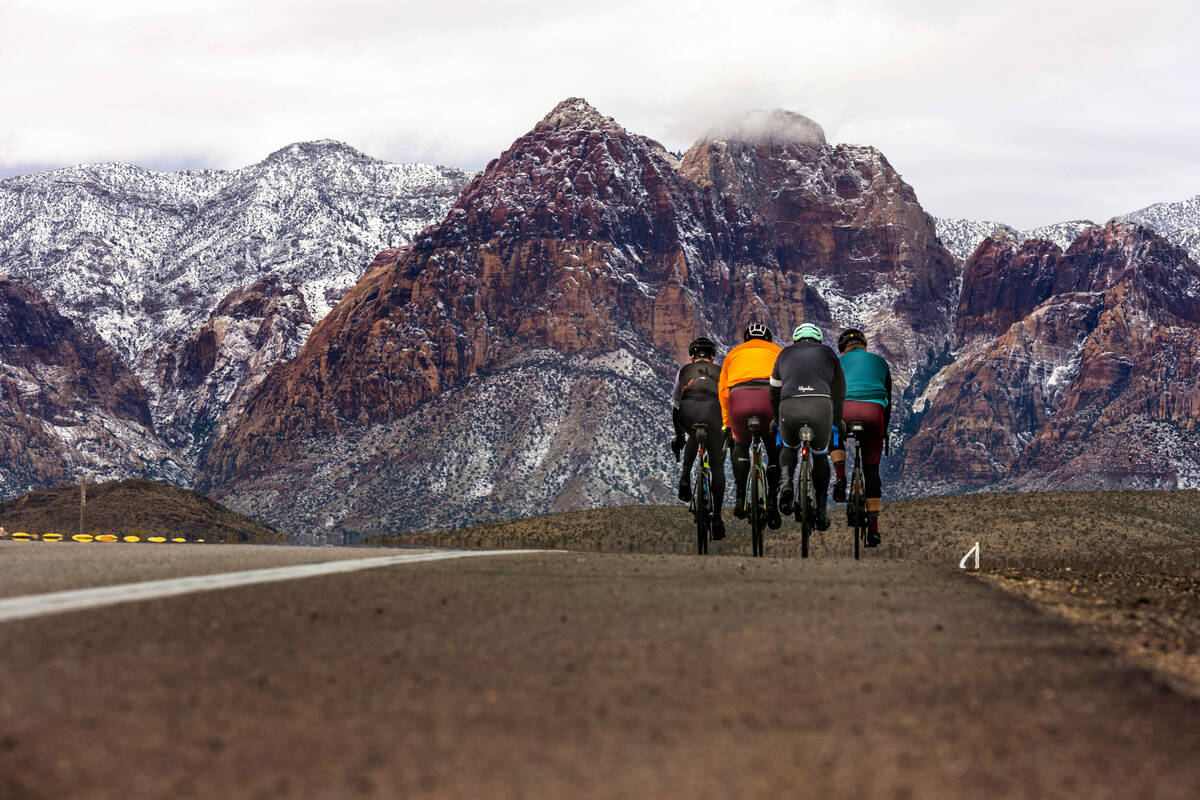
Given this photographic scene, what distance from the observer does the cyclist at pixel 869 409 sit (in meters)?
22.0

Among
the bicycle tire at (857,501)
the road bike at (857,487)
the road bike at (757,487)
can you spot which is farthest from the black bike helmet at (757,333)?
the bicycle tire at (857,501)

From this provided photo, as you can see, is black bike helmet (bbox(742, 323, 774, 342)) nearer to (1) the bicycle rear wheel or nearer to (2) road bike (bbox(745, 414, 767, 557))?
(2) road bike (bbox(745, 414, 767, 557))

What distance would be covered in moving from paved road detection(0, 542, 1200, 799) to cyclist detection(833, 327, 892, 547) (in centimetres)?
1172

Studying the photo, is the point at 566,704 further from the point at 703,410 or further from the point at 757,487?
the point at 703,410

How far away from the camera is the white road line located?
8.97 m

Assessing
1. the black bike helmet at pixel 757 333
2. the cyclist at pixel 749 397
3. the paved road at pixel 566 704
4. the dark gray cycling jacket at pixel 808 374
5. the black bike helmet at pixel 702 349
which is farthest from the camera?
the black bike helmet at pixel 702 349

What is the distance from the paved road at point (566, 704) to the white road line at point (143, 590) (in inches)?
16.0

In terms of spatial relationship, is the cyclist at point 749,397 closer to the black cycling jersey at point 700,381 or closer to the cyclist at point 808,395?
the black cycling jersey at point 700,381

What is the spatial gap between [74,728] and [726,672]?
3.45 m

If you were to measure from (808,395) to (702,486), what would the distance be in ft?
12.9

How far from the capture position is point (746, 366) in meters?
22.5

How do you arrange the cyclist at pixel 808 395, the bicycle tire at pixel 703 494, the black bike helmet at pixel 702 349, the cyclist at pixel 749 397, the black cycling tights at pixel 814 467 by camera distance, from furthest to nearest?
the bicycle tire at pixel 703 494 → the black bike helmet at pixel 702 349 → the cyclist at pixel 749 397 → the black cycling tights at pixel 814 467 → the cyclist at pixel 808 395

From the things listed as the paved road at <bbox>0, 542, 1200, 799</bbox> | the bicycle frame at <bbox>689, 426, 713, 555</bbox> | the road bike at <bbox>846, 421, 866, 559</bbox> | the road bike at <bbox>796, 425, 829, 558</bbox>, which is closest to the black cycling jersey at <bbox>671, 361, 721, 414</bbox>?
the bicycle frame at <bbox>689, 426, 713, 555</bbox>

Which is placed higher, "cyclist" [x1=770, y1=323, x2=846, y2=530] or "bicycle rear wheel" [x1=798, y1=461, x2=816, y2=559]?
"cyclist" [x1=770, y1=323, x2=846, y2=530]
